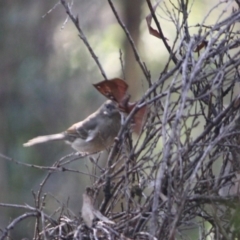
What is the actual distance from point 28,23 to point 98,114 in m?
4.81

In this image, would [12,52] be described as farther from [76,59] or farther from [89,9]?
[89,9]

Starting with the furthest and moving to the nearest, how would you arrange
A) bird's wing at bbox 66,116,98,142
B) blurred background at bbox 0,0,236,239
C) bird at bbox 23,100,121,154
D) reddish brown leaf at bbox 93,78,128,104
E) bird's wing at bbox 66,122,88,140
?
blurred background at bbox 0,0,236,239 → bird's wing at bbox 66,122,88,140 → bird's wing at bbox 66,116,98,142 → bird at bbox 23,100,121,154 → reddish brown leaf at bbox 93,78,128,104

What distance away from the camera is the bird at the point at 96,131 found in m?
5.03

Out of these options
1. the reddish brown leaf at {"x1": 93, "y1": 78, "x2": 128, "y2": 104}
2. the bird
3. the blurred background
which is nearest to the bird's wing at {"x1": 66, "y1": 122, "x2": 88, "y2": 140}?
the bird

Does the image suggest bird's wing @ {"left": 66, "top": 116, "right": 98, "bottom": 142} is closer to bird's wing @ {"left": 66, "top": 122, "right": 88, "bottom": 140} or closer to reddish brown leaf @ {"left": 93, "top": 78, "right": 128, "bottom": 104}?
bird's wing @ {"left": 66, "top": 122, "right": 88, "bottom": 140}

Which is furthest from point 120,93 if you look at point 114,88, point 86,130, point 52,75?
point 52,75

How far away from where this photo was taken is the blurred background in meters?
8.81

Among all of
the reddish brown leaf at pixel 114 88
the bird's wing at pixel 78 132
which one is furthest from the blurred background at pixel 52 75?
the reddish brown leaf at pixel 114 88

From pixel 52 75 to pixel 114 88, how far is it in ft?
23.7

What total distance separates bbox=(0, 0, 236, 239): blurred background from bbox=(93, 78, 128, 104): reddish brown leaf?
6293 mm

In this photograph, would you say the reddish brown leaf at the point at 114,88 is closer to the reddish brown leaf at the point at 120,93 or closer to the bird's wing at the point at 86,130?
the reddish brown leaf at the point at 120,93

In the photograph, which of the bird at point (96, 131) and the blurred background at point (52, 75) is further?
the blurred background at point (52, 75)

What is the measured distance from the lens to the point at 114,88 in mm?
2256

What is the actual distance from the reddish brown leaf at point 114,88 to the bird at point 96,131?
250 cm
